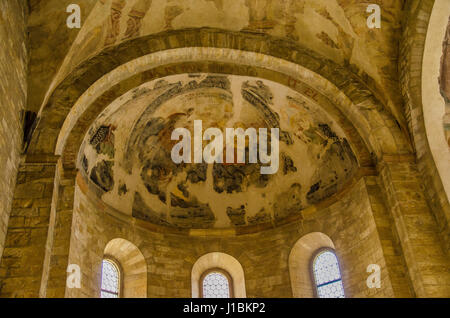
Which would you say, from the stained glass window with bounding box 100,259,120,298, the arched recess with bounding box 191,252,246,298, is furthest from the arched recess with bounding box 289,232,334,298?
the stained glass window with bounding box 100,259,120,298

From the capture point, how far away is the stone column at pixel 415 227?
836 centimetres

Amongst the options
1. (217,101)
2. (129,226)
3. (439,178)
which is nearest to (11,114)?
(129,226)

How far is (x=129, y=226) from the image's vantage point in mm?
11180

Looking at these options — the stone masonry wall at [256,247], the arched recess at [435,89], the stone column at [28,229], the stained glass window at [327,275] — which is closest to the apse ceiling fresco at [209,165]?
the stone masonry wall at [256,247]

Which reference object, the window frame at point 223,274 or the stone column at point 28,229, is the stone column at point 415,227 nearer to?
the window frame at point 223,274

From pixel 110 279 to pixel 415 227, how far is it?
6.41 meters

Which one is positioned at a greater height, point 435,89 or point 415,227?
point 435,89

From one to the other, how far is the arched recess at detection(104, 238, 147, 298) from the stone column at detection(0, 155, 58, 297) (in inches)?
100

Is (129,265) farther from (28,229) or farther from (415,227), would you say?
(415,227)

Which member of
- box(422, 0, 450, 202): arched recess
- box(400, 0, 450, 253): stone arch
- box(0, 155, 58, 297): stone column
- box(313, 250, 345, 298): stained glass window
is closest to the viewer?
box(0, 155, 58, 297): stone column

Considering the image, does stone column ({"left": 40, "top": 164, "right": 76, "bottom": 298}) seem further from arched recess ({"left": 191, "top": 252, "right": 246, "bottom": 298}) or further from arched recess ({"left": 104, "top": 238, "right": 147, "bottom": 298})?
arched recess ({"left": 191, "top": 252, "right": 246, "bottom": 298})

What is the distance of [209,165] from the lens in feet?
42.5

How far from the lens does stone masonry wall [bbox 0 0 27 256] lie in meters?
7.98

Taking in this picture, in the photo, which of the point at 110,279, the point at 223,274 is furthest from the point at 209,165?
the point at 110,279
